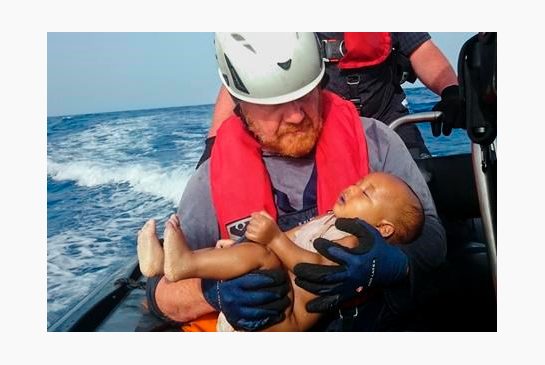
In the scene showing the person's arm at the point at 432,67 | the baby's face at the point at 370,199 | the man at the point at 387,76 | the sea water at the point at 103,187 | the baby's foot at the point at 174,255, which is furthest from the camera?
the person's arm at the point at 432,67

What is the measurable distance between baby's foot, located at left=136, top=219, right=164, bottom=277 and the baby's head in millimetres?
686

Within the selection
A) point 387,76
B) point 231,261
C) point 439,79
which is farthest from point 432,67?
point 231,261

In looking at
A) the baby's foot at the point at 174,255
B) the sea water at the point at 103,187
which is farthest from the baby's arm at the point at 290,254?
the sea water at the point at 103,187

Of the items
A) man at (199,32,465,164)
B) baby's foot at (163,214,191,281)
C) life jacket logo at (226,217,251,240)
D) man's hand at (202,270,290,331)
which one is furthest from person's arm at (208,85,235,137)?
man's hand at (202,270,290,331)

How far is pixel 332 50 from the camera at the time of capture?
325 centimetres

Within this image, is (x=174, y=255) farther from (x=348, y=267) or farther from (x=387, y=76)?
(x=387, y=76)

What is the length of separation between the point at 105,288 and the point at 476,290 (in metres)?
1.53

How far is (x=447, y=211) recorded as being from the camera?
3.33 meters

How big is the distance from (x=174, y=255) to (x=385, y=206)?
805 millimetres

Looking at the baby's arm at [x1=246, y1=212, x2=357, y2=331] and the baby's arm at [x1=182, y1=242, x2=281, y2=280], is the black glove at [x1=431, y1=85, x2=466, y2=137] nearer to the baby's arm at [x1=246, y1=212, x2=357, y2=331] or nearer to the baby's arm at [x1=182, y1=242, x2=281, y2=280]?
the baby's arm at [x1=246, y1=212, x2=357, y2=331]

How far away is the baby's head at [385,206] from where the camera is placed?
116 inches

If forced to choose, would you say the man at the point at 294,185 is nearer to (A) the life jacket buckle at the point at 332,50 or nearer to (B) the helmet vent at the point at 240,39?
(B) the helmet vent at the point at 240,39

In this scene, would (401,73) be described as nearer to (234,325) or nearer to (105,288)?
(234,325)
